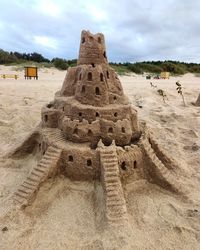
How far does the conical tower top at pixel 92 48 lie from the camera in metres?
8.20

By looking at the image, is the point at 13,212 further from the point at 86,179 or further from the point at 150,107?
the point at 150,107

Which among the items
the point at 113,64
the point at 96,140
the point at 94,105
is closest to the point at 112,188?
the point at 96,140

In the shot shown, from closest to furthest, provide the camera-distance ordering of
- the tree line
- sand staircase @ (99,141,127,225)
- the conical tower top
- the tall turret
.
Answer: sand staircase @ (99,141,127,225)
the tall turret
the conical tower top
the tree line

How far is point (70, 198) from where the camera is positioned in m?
7.07

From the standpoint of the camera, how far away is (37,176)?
714cm

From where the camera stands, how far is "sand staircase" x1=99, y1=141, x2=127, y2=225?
6.25 metres

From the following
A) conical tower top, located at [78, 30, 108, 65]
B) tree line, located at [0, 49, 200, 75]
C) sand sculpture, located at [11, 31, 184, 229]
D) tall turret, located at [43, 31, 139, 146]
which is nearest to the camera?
sand sculpture, located at [11, 31, 184, 229]

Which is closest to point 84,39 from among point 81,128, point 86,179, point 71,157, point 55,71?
point 81,128

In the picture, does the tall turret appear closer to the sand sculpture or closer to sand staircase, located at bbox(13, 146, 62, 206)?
the sand sculpture

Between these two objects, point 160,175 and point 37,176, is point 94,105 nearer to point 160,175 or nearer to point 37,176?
point 37,176

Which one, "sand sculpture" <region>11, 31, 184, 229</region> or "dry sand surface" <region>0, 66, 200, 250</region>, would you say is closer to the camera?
"dry sand surface" <region>0, 66, 200, 250</region>

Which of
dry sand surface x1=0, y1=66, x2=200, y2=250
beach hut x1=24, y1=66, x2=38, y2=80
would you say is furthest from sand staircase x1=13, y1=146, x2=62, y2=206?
beach hut x1=24, y1=66, x2=38, y2=80

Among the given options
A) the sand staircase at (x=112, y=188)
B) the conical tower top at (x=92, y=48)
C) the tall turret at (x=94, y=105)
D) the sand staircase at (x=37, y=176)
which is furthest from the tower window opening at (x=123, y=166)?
the conical tower top at (x=92, y=48)

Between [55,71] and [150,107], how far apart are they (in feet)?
52.1
